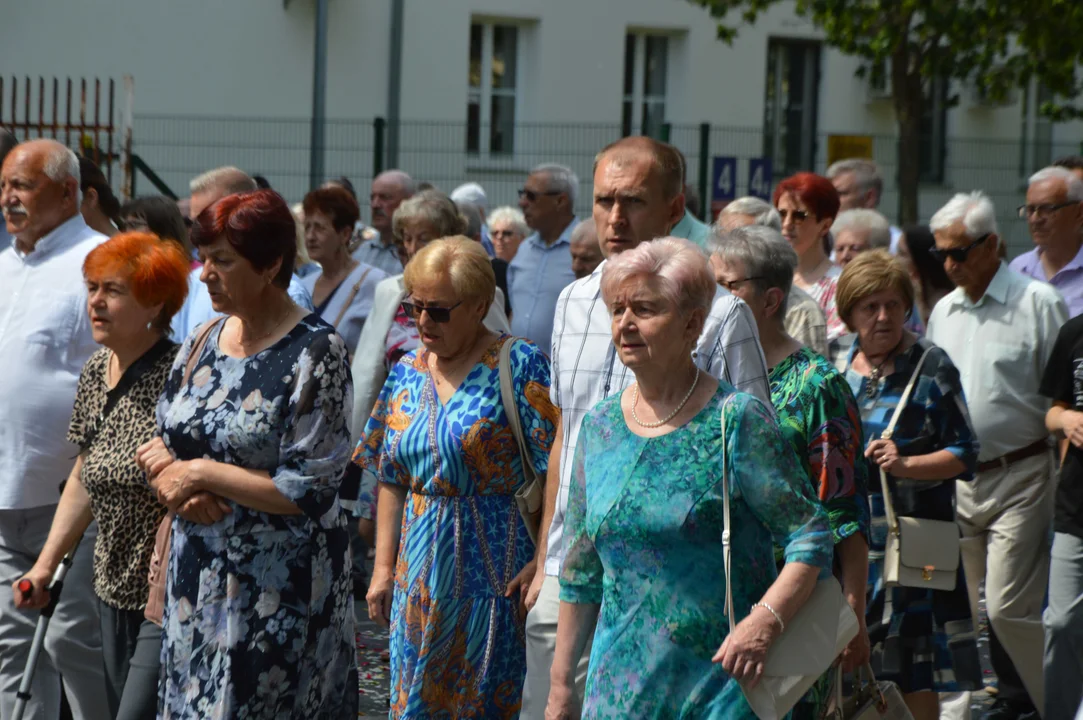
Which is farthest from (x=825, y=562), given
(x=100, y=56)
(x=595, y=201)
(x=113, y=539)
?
(x=100, y=56)

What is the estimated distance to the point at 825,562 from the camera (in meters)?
3.67

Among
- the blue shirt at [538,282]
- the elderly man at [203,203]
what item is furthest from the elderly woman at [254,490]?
the blue shirt at [538,282]

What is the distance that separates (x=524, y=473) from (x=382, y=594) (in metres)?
0.64

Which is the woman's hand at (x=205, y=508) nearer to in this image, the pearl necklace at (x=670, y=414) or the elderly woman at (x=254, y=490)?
the elderly woman at (x=254, y=490)

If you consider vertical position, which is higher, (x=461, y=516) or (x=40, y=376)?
(x=40, y=376)

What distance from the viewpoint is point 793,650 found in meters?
3.64

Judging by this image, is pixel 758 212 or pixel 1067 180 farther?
pixel 1067 180

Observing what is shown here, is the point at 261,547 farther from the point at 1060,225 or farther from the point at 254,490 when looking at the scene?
the point at 1060,225

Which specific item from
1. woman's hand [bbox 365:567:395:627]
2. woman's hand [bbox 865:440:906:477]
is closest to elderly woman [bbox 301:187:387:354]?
woman's hand [bbox 365:567:395:627]

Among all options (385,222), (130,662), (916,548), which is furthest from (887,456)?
(385,222)

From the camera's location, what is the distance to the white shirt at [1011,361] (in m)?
6.59

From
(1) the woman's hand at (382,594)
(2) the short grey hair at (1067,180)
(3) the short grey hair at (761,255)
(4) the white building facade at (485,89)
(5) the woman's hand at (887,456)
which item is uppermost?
(4) the white building facade at (485,89)

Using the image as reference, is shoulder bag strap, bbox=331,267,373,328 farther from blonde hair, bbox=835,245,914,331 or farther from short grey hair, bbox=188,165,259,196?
blonde hair, bbox=835,245,914,331

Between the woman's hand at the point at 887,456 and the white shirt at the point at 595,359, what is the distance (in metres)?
1.37
